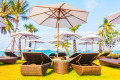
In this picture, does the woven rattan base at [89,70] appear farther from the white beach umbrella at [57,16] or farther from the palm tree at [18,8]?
the palm tree at [18,8]

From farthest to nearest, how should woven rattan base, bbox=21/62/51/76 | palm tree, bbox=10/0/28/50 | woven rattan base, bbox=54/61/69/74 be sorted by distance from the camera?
palm tree, bbox=10/0/28/50 < woven rattan base, bbox=54/61/69/74 < woven rattan base, bbox=21/62/51/76

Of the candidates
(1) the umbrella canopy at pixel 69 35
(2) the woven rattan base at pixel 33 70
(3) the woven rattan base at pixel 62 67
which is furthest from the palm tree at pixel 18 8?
(3) the woven rattan base at pixel 62 67

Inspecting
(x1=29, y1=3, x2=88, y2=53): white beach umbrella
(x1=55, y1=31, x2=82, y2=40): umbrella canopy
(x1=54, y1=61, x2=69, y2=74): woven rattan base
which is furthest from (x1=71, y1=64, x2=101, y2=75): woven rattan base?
(x1=55, y1=31, x2=82, y2=40): umbrella canopy

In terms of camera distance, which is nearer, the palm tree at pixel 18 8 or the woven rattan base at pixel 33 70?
the woven rattan base at pixel 33 70

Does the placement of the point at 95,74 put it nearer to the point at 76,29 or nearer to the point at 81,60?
the point at 81,60

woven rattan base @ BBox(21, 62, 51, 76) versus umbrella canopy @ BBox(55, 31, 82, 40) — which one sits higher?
umbrella canopy @ BBox(55, 31, 82, 40)

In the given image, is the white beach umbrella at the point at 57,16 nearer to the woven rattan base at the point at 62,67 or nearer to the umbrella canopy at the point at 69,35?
the umbrella canopy at the point at 69,35

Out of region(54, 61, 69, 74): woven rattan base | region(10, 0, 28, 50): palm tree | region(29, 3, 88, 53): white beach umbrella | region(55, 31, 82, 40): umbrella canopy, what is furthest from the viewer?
region(10, 0, 28, 50): palm tree

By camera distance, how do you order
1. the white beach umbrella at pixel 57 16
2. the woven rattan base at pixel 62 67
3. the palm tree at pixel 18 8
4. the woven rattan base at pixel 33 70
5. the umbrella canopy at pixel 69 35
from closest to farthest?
the woven rattan base at pixel 33 70, the woven rattan base at pixel 62 67, the white beach umbrella at pixel 57 16, the umbrella canopy at pixel 69 35, the palm tree at pixel 18 8

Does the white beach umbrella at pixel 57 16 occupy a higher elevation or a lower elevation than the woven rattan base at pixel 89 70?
higher

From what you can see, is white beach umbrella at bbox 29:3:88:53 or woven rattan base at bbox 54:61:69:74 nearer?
woven rattan base at bbox 54:61:69:74

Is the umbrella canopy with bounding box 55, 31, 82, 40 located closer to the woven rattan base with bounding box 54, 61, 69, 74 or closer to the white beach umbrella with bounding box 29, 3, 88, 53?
the white beach umbrella with bounding box 29, 3, 88, 53

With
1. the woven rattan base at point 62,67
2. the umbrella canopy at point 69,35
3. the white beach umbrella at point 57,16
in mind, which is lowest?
the woven rattan base at point 62,67

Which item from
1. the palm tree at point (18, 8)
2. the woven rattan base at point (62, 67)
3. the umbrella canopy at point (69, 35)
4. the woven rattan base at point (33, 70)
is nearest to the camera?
the woven rattan base at point (33, 70)
